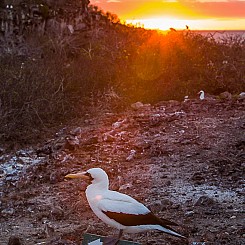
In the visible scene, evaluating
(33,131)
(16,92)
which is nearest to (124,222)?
(33,131)

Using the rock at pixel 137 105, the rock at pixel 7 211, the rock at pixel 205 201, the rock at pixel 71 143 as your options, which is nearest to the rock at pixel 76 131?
the rock at pixel 71 143

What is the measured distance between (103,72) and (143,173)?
17.2 feet

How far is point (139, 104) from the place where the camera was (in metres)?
A: 10.2

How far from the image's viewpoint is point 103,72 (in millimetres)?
11609

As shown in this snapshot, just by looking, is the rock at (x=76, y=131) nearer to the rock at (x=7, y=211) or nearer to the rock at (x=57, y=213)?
the rock at (x=7, y=211)

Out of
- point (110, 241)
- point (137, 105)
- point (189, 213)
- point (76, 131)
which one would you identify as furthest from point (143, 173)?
point (137, 105)

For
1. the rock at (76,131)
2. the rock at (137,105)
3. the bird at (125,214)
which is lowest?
the rock at (76,131)

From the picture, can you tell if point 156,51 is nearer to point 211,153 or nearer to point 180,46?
point 180,46

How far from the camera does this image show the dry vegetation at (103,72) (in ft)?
30.3

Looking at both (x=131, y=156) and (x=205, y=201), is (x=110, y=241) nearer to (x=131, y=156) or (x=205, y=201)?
(x=205, y=201)

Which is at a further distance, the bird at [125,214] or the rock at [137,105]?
the rock at [137,105]

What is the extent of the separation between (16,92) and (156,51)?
15.6ft

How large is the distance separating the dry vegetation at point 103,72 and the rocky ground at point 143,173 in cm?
65

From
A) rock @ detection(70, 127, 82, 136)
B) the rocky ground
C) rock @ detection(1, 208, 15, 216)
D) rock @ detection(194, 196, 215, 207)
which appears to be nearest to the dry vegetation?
rock @ detection(70, 127, 82, 136)
